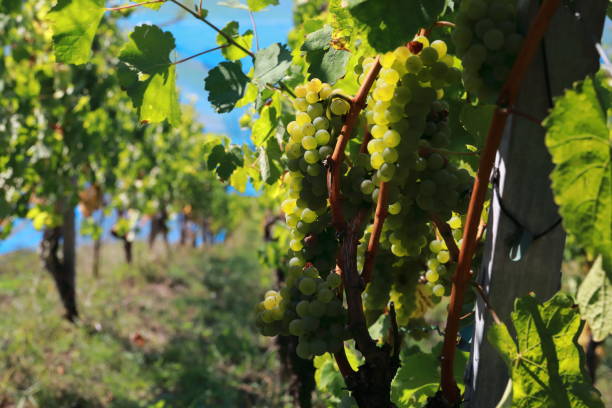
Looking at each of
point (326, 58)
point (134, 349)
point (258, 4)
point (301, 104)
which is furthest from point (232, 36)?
point (134, 349)

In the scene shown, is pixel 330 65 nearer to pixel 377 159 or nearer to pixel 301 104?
pixel 301 104

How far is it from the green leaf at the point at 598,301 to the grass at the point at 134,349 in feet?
10.1

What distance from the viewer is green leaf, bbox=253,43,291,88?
0.98 m

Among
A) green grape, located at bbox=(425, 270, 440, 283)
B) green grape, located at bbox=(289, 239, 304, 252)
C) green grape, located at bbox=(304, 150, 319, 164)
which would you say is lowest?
green grape, located at bbox=(425, 270, 440, 283)

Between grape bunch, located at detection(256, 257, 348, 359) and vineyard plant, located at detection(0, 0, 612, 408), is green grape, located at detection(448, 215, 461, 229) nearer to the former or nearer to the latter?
vineyard plant, located at detection(0, 0, 612, 408)

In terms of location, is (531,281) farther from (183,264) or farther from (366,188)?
(183,264)

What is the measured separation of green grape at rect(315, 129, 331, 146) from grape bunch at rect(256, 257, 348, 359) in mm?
205

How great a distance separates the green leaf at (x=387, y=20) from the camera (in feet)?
2.20

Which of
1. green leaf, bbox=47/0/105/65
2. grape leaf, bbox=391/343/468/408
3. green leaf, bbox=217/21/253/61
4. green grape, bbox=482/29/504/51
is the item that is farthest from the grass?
green grape, bbox=482/29/504/51

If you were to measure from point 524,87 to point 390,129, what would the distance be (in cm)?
18

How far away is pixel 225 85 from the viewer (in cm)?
108

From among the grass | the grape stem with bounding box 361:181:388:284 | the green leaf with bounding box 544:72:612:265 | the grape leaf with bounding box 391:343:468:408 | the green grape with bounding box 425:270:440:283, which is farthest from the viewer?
the grass

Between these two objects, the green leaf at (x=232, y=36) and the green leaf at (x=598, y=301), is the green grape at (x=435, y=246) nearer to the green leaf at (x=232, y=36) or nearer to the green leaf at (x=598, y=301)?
the green leaf at (x=598, y=301)

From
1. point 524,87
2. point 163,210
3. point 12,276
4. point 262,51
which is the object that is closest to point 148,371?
point 262,51
